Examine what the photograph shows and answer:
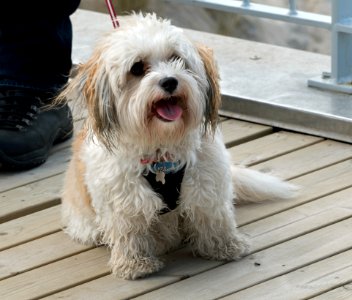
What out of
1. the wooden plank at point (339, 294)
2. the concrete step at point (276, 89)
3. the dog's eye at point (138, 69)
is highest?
the dog's eye at point (138, 69)

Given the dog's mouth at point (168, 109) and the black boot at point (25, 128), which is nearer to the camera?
the dog's mouth at point (168, 109)

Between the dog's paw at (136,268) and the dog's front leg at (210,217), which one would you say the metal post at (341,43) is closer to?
the dog's front leg at (210,217)

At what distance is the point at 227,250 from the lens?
356 centimetres

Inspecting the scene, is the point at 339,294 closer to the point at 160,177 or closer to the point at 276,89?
the point at 160,177

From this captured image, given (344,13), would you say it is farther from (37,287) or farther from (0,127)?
(37,287)

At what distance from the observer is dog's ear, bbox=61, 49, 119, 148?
3.26m

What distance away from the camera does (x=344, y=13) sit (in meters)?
4.71

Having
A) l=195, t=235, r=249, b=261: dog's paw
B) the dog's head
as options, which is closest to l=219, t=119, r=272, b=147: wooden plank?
l=195, t=235, r=249, b=261: dog's paw

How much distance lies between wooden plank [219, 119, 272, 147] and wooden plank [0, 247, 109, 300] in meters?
1.02

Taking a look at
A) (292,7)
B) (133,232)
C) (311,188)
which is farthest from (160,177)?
(292,7)

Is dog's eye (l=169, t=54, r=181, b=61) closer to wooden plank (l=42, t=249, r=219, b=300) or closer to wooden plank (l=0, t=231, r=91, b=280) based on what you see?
wooden plank (l=42, t=249, r=219, b=300)

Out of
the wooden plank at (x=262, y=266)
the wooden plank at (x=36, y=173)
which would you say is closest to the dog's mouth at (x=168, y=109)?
the wooden plank at (x=262, y=266)

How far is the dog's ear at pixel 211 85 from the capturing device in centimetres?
333

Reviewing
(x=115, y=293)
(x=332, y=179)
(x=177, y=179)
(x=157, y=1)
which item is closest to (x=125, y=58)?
(x=177, y=179)
